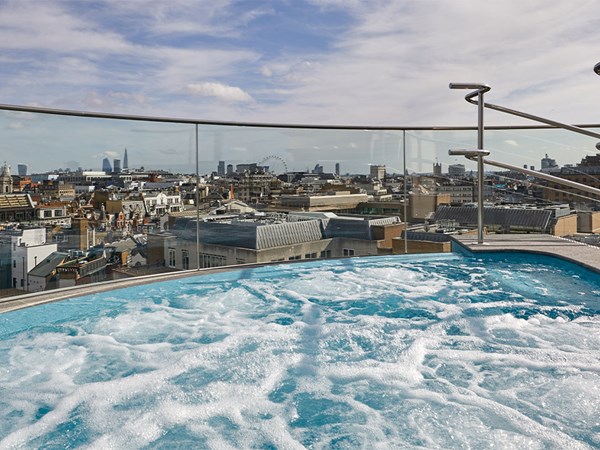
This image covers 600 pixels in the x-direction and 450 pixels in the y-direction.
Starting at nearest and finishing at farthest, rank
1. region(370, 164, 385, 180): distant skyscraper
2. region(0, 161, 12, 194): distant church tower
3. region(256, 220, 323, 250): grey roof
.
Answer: region(0, 161, 12, 194): distant church tower < region(256, 220, 323, 250): grey roof < region(370, 164, 385, 180): distant skyscraper

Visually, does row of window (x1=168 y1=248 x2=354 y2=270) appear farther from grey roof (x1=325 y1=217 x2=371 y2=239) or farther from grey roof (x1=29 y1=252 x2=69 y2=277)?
grey roof (x1=29 y1=252 x2=69 y2=277)

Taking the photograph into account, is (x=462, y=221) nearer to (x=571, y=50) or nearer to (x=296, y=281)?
(x=296, y=281)

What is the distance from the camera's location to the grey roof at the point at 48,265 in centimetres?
301

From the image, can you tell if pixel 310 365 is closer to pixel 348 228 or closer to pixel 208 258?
pixel 208 258

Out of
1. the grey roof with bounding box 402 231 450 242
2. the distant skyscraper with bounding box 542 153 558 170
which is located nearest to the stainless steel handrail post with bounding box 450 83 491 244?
the grey roof with bounding box 402 231 450 242

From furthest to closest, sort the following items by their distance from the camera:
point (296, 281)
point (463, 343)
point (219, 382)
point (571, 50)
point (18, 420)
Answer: point (571, 50) → point (296, 281) → point (463, 343) → point (219, 382) → point (18, 420)

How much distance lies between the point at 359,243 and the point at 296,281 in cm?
84

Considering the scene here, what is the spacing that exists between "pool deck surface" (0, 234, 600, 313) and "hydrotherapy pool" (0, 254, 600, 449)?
3.2 inches

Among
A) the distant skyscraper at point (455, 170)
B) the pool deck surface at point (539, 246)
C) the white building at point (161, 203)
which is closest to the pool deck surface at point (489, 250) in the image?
the pool deck surface at point (539, 246)

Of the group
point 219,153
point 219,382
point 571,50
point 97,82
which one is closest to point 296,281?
point 219,153

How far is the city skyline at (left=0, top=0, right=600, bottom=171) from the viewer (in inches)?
156

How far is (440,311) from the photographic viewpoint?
3057mm

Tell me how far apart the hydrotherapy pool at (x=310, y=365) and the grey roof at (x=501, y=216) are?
91 cm

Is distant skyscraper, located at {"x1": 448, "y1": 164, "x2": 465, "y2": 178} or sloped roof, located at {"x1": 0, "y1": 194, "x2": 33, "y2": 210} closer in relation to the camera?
sloped roof, located at {"x1": 0, "y1": 194, "x2": 33, "y2": 210}
